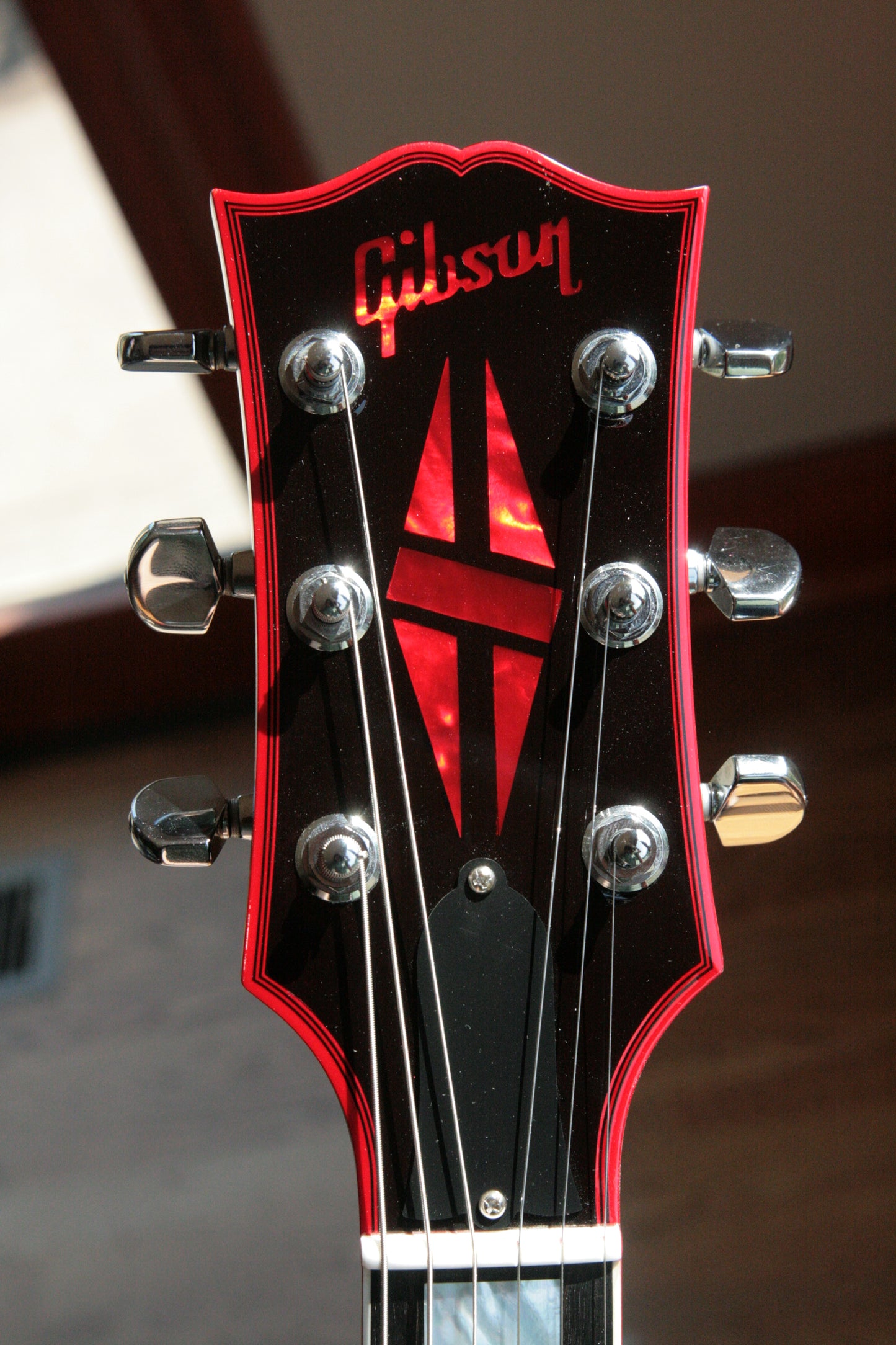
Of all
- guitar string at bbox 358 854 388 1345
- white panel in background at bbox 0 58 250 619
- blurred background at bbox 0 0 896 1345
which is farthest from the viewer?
white panel in background at bbox 0 58 250 619

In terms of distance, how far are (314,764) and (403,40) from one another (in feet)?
3.79

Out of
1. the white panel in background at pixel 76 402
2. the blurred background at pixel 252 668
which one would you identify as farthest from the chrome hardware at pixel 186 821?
the white panel in background at pixel 76 402

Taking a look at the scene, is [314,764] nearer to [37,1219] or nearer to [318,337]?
[318,337]

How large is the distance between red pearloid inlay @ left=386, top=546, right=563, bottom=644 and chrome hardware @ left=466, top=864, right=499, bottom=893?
113 millimetres

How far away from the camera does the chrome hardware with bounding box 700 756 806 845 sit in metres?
0.56

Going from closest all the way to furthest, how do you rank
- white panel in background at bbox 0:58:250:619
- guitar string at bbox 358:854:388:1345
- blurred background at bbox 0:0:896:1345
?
guitar string at bbox 358:854:388:1345, blurred background at bbox 0:0:896:1345, white panel in background at bbox 0:58:250:619

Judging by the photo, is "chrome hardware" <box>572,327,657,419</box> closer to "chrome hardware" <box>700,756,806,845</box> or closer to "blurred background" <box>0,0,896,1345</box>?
"chrome hardware" <box>700,756,806,845</box>

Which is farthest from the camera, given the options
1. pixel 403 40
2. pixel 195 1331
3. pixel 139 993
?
pixel 403 40

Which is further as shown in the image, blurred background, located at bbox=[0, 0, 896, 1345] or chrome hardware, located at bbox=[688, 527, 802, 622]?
blurred background, located at bbox=[0, 0, 896, 1345]

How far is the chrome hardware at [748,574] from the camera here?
547 mm

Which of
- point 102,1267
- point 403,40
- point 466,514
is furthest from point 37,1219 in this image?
point 403,40

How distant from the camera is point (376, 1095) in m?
0.54

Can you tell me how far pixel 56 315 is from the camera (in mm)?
1471

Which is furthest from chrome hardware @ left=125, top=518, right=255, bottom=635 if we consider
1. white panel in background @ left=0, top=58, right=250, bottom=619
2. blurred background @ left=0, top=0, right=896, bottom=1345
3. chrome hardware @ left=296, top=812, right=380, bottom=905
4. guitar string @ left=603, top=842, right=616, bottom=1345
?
white panel in background @ left=0, top=58, right=250, bottom=619
